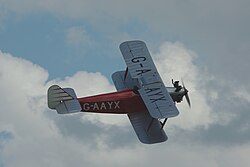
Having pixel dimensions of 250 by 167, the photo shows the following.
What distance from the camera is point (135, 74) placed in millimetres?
35875

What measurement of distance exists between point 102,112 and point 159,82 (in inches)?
132

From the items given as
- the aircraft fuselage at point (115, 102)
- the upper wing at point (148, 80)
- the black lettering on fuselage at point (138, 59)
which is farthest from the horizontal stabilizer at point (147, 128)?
the black lettering on fuselage at point (138, 59)

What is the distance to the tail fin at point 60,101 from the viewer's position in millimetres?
33938

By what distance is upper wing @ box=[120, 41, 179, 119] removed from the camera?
108 feet

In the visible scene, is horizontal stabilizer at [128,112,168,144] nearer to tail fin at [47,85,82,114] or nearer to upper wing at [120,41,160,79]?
upper wing at [120,41,160,79]

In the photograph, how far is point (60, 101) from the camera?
34156mm

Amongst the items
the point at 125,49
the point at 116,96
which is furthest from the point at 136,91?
the point at 125,49

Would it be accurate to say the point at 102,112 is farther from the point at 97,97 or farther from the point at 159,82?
the point at 159,82

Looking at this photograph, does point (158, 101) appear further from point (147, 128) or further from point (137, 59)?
point (137, 59)

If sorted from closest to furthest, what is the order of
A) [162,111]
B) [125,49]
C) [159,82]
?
[162,111] → [159,82] → [125,49]

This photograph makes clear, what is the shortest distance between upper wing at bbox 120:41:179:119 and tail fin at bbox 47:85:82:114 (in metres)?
3.35

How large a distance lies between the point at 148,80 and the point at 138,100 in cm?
118

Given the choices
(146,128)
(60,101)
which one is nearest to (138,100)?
(146,128)

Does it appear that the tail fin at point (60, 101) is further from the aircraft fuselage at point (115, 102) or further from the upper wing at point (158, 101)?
the upper wing at point (158, 101)
